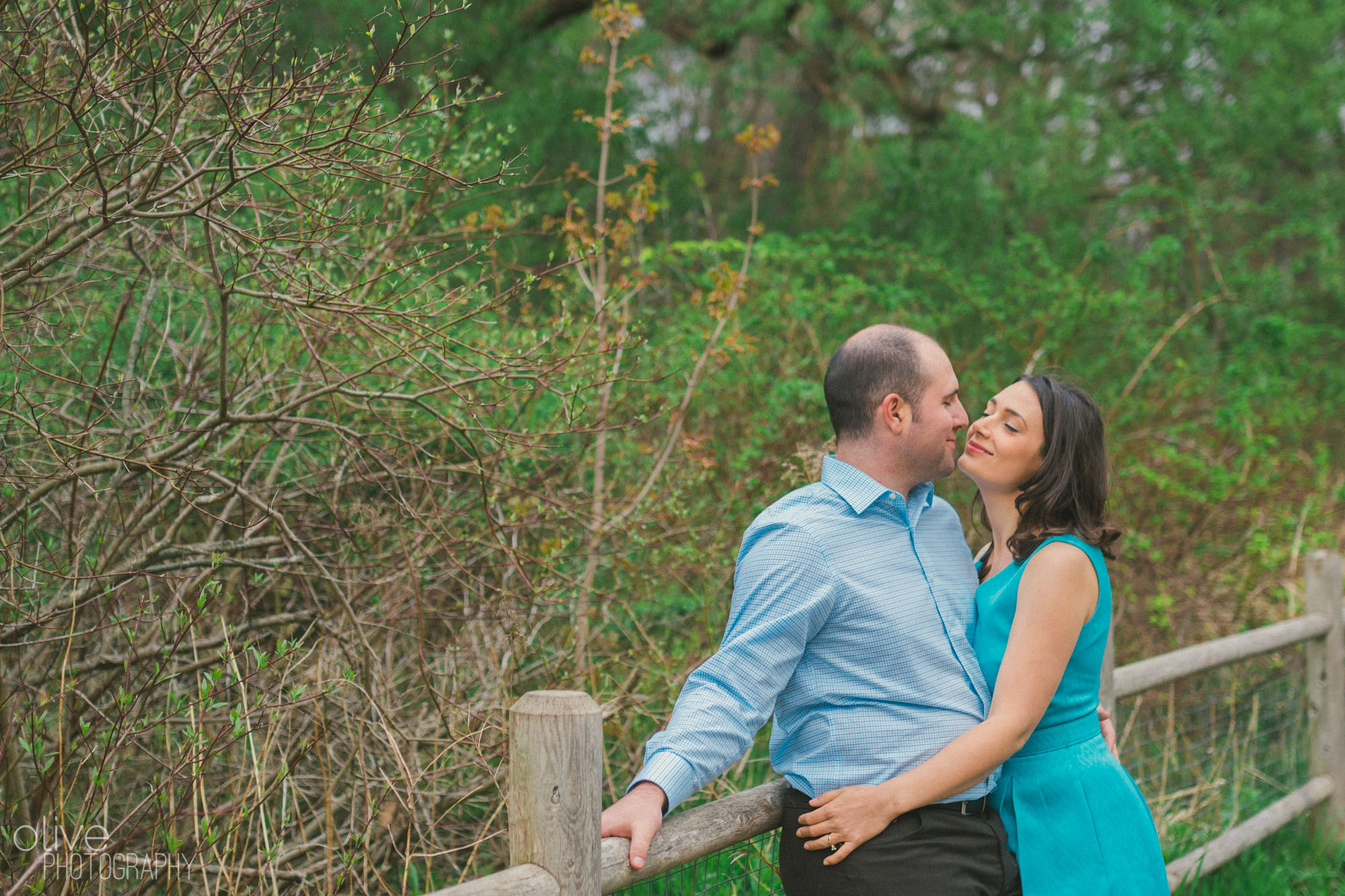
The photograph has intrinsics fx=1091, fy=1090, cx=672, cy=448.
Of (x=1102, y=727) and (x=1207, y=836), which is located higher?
(x=1102, y=727)

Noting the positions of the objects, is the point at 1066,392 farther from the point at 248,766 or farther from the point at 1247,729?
the point at 1247,729

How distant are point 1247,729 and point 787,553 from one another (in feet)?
16.2

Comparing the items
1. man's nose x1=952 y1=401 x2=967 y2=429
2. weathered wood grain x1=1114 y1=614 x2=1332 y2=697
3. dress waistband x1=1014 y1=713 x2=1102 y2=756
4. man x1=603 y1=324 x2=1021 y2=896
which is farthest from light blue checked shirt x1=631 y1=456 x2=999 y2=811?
weathered wood grain x1=1114 y1=614 x2=1332 y2=697

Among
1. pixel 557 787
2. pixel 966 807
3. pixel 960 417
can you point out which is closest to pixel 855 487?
pixel 960 417

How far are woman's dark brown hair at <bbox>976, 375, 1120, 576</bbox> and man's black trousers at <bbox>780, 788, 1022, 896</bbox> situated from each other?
0.61 meters

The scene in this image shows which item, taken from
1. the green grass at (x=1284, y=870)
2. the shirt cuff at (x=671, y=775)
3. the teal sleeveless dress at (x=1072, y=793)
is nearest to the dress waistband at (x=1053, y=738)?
the teal sleeveless dress at (x=1072, y=793)

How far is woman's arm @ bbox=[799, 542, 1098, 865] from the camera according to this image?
2.12 m

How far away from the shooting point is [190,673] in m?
3.45

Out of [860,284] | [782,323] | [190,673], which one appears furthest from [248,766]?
[860,284]

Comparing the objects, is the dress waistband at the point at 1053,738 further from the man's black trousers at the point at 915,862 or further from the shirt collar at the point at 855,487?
the shirt collar at the point at 855,487

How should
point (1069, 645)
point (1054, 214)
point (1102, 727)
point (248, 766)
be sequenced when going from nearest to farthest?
point (1069, 645) < point (1102, 727) < point (248, 766) < point (1054, 214)

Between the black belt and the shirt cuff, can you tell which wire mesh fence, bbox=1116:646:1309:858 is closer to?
the black belt

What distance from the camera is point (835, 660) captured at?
2230 millimetres

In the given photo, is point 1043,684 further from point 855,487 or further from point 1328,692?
point 1328,692
